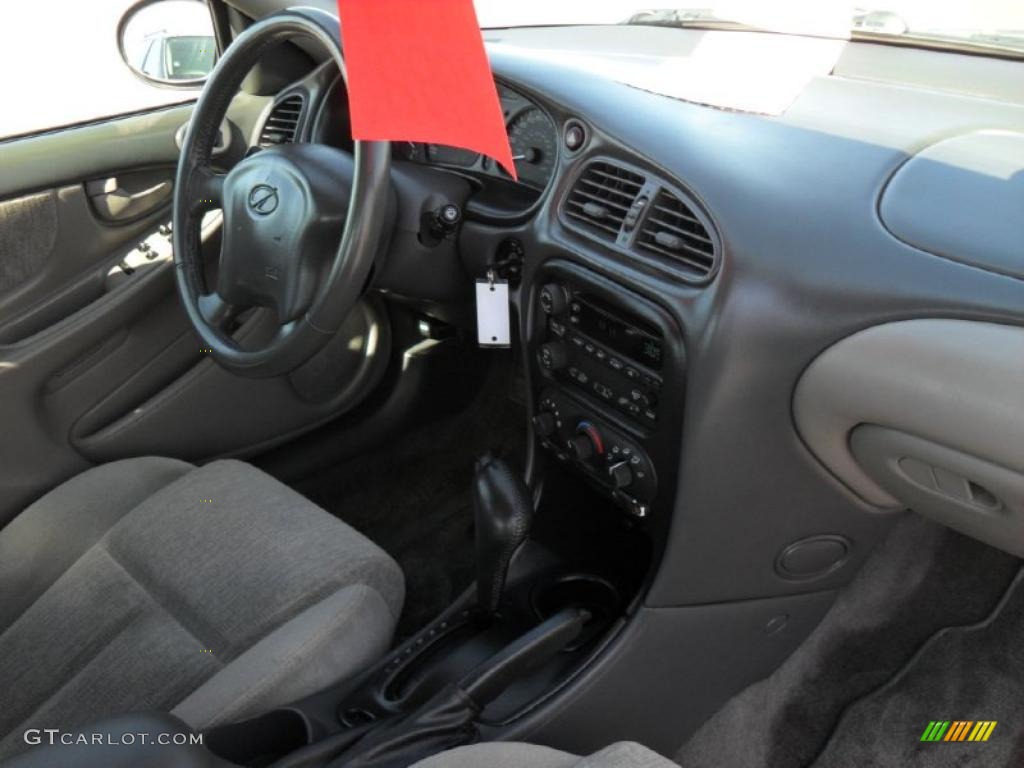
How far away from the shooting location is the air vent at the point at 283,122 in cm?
177

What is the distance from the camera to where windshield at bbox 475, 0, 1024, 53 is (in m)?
1.35

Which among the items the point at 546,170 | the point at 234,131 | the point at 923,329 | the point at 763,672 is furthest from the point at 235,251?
the point at 763,672

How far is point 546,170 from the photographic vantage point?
153cm

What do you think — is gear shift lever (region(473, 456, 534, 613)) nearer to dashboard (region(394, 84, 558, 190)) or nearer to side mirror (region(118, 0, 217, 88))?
dashboard (region(394, 84, 558, 190))

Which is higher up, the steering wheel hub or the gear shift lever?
the steering wheel hub

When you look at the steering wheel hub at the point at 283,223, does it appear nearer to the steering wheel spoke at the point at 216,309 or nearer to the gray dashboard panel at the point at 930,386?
the steering wheel spoke at the point at 216,309

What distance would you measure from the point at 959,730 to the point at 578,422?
0.78 metres

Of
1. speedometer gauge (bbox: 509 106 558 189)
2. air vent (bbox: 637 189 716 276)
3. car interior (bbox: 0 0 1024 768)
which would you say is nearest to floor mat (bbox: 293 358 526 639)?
car interior (bbox: 0 0 1024 768)

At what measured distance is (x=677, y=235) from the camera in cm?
118

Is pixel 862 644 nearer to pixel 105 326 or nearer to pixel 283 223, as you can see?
pixel 283 223

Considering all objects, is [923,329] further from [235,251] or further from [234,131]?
[234,131]

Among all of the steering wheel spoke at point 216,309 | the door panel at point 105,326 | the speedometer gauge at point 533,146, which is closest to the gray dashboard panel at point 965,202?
the speedometer gauge at point 533,146

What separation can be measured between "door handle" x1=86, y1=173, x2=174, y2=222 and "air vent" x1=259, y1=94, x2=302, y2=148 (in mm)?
272

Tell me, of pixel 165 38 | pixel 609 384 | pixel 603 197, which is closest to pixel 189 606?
pixel 609 384
